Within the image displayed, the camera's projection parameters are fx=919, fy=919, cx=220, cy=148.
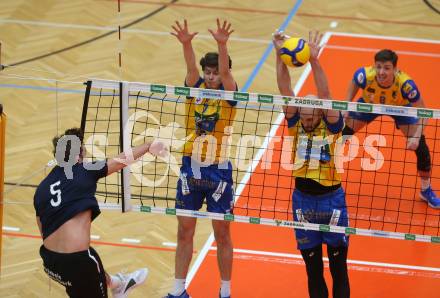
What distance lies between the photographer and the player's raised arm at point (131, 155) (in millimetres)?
8734

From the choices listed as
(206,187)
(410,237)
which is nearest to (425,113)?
(410,237)

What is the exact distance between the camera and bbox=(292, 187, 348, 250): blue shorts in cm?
892

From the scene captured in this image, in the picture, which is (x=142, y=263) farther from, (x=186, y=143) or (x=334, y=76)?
(x=334, y=76)

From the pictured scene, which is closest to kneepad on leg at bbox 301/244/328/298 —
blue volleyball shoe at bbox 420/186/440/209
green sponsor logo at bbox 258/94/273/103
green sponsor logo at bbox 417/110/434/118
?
green sponsor logo at bbox 258/94/273/103

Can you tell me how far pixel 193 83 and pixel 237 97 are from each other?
0.68 metres

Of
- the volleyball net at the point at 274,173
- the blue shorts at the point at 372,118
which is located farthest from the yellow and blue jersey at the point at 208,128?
the blue shorts at the point at 372,118

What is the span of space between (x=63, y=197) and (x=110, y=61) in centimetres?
727

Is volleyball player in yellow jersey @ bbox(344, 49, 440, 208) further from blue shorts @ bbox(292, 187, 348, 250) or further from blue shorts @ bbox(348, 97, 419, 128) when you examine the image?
blue shorts @ bbox(292, 187, 348, 250)

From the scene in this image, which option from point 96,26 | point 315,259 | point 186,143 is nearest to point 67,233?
point 186,143

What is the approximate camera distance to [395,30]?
53.5 ft

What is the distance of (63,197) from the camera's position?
8.34m

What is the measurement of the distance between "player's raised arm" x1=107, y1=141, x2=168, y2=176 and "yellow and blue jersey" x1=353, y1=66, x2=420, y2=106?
3697 mm

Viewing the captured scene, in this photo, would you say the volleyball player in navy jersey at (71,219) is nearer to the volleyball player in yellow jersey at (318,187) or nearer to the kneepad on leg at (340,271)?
the volleyball player in yellow jersey at (318,187)

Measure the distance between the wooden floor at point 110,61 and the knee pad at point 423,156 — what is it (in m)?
2.83
